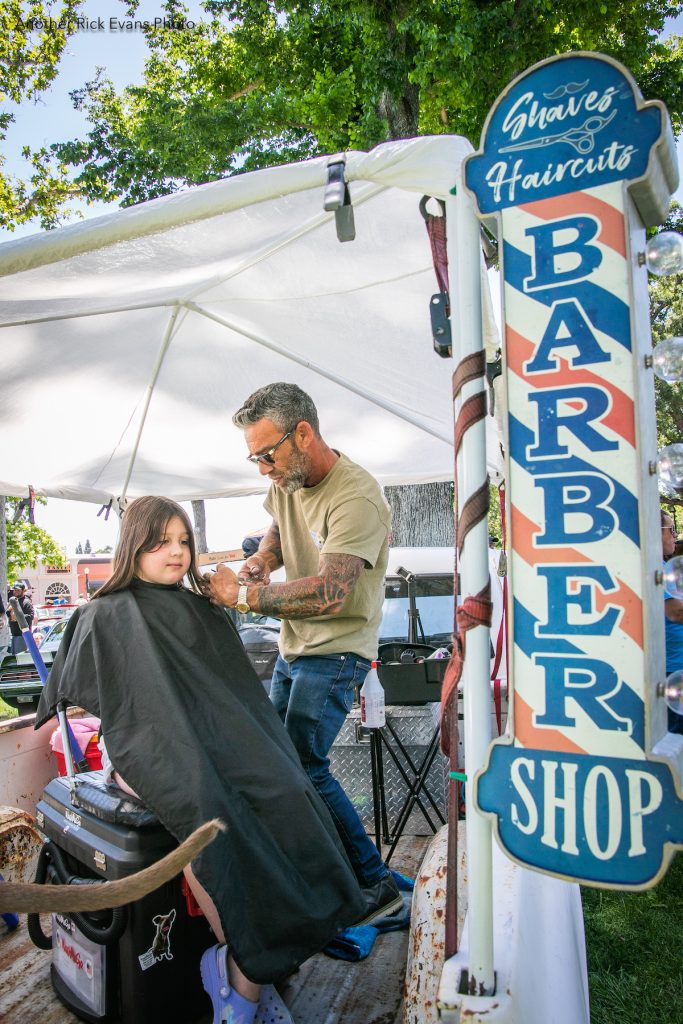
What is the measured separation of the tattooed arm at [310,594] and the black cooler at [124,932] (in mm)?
735

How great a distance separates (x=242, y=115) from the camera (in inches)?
346

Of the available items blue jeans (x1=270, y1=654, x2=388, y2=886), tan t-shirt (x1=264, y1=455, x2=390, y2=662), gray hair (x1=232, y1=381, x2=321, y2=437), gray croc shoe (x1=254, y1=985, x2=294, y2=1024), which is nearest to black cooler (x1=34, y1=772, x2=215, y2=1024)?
gray croc shoe (x1=254, y1=985, x2=294, y2=1024)

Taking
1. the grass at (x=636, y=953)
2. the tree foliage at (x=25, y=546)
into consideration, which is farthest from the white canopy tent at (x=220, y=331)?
the tree foliage at (x=25, y=546)

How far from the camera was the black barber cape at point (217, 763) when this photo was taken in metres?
1.97

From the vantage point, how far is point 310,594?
8.02 ft

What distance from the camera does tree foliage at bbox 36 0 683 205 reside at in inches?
277

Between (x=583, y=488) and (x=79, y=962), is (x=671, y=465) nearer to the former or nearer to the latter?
(x=583, y=488)

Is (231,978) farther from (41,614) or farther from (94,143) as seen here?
(41,614)

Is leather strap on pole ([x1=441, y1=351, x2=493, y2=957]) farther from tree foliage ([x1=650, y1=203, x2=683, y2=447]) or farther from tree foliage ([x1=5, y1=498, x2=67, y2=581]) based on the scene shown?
tree foliage ([x1=650, y1=203, x2=683, y2=447])

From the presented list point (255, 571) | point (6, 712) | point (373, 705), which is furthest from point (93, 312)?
point (6, 712)

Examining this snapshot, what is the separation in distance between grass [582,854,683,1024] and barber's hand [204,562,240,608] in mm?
1713

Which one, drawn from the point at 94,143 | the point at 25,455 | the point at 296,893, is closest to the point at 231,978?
the point at 296,893

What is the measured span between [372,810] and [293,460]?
2.06 metres

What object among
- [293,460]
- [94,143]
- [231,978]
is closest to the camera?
[231,978]
